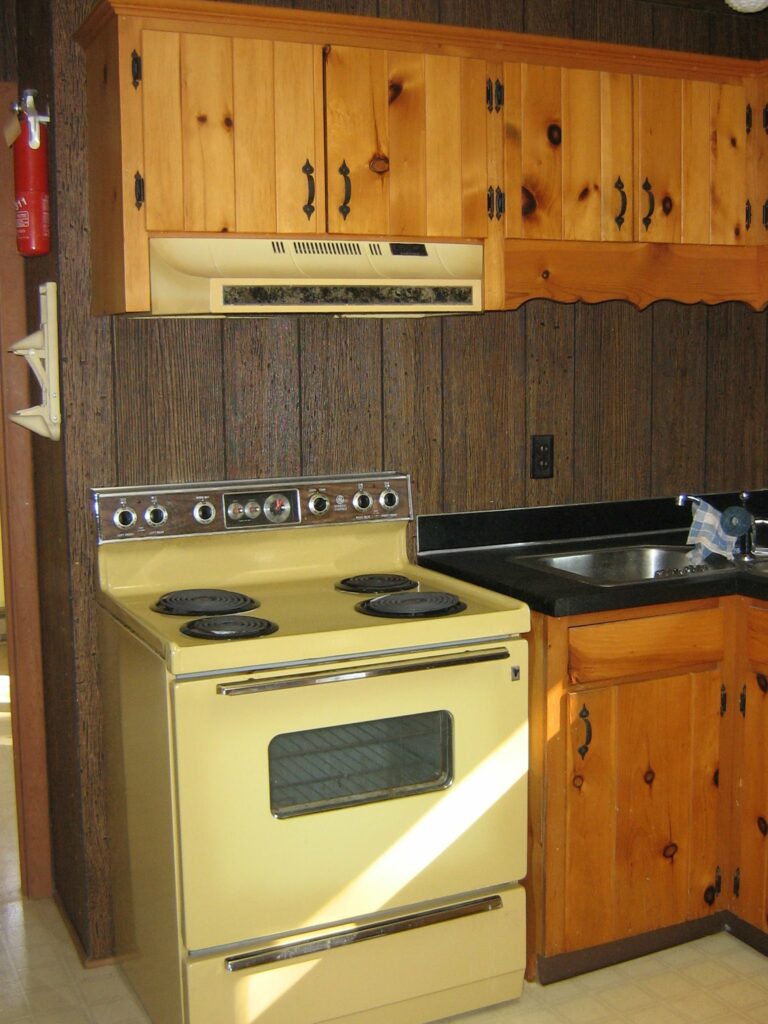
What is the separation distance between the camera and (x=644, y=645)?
2455 mm

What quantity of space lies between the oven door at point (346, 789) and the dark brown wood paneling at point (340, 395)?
0.71 metres

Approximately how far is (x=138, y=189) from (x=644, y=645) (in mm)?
1403

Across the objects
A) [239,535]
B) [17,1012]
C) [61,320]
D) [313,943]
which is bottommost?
[17,1012]

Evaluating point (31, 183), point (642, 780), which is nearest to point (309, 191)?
point (31, 183)

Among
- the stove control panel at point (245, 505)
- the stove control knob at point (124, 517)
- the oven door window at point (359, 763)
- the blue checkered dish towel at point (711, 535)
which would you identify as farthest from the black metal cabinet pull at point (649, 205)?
the stove control knob at point (124, 517)

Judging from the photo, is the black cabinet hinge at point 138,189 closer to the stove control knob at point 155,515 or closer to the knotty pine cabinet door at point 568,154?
the stove control knob at point 155,515

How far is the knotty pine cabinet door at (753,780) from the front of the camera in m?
2.51

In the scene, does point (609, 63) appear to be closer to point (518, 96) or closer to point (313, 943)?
point (518, 96)

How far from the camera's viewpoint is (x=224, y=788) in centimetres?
206

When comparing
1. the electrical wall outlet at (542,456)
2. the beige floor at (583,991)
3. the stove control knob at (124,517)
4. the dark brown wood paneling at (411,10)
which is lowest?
the beige floor at (583,991)

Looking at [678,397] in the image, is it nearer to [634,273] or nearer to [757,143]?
[634,273]

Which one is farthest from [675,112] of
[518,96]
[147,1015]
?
[147,1015]

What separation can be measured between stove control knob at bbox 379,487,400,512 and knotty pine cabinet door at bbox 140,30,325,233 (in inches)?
27.3

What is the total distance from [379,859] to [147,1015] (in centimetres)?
67
